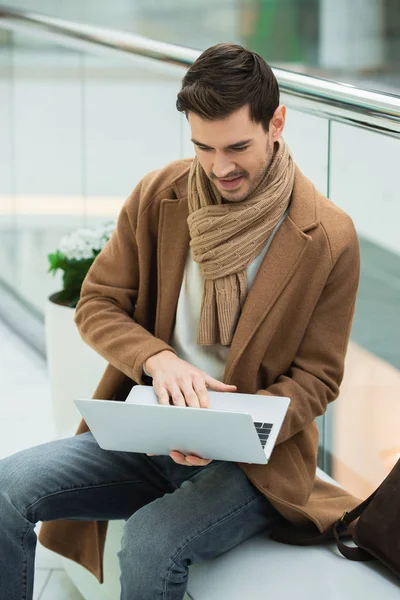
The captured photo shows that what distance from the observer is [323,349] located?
5.92ft

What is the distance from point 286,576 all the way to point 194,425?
1.07ft

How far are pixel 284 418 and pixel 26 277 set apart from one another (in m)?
2.59

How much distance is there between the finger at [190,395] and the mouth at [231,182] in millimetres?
346

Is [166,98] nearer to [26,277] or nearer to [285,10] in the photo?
[26,277]

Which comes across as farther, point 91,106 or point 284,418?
point 91,106

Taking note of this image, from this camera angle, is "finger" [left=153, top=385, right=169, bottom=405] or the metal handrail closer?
"finger" [left=153, top=385, right=169, bottom=405]

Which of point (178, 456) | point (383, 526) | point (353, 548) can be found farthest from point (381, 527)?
point (178, 456)

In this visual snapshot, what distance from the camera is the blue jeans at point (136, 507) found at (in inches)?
65.6

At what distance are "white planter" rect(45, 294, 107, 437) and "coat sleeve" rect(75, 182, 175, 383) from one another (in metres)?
0.76

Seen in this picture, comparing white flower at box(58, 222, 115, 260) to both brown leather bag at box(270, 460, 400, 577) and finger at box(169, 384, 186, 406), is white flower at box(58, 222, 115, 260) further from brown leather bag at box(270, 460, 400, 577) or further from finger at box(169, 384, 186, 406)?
brown leather bag at box(270, 460, 400, 577)

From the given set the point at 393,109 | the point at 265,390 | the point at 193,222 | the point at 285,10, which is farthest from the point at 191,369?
the point at 285,10

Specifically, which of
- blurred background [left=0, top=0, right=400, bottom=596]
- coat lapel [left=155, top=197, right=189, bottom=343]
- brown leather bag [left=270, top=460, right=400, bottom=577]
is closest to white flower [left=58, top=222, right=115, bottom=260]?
blurred background [left=0, top=0, right=400, bottom=596]

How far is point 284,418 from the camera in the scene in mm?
1745

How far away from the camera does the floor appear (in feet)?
7.76
